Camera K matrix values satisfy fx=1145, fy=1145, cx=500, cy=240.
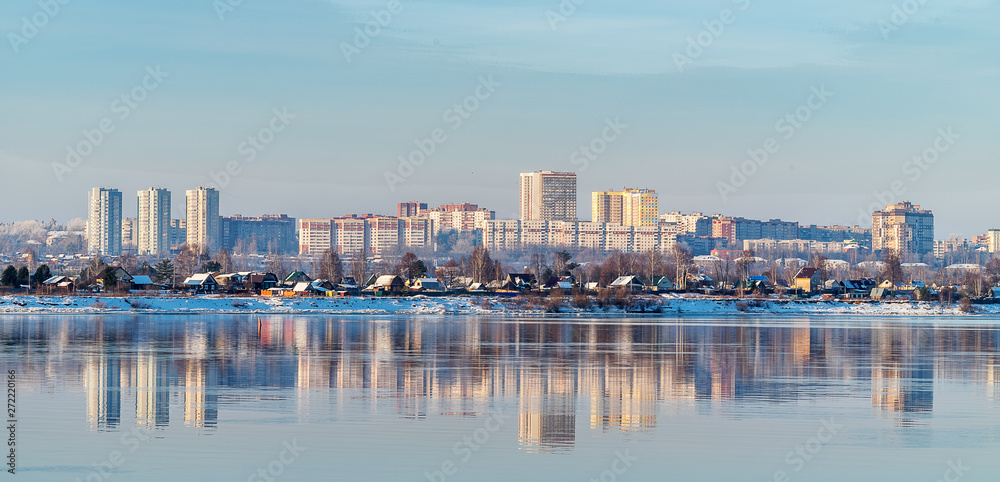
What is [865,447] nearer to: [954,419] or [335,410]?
[954,419]

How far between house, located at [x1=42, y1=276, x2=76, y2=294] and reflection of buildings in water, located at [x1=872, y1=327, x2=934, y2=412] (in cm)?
6218

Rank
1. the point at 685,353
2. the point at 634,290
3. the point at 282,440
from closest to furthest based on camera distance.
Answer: the point at 282,440, the point at 685,353, the point at 634,290

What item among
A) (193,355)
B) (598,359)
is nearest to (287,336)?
(193,355)

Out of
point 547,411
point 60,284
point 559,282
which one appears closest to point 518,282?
point 559,282

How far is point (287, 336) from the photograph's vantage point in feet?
127

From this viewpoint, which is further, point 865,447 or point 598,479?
point 865,447

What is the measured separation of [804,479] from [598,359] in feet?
50.8

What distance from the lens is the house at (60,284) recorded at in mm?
83869

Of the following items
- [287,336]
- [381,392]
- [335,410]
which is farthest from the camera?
[287,336]

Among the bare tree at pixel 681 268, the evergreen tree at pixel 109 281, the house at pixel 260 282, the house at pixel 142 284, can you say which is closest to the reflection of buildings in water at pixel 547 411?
the evergreen tree at pixel 109 281

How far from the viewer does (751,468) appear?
13.5 meters

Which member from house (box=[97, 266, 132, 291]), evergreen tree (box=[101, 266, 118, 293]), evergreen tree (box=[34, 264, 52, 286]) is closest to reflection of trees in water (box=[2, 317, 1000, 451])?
evergreen tree (box=[101, 266, 118, 293])

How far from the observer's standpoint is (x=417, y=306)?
256 feet

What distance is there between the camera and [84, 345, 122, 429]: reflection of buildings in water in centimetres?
1659
